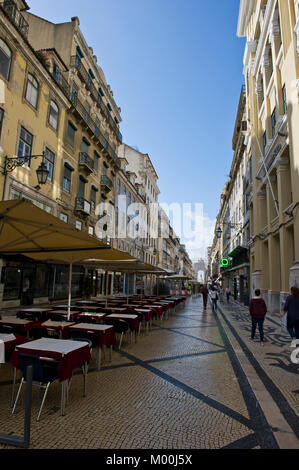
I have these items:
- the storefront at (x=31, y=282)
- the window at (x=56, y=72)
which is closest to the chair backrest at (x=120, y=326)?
the storefront at (x=31, y=282)

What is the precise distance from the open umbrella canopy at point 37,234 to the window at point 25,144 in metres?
8.83

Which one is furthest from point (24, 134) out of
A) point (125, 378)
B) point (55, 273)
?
point (125, 378)

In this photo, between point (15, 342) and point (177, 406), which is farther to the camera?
point (15, 342)

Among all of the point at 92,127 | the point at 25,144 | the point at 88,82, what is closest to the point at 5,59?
the point at 25,144

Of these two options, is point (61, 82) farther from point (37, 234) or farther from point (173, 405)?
point (173, 405)

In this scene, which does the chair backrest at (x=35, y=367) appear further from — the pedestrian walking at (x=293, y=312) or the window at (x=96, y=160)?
the window at (x=96, y=160)

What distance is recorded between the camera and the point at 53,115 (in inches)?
709

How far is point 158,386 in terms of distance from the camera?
4.94m

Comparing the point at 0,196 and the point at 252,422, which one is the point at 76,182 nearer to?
the point at 0,196

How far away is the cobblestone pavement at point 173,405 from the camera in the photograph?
3.26m

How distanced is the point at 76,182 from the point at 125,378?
59.3ft

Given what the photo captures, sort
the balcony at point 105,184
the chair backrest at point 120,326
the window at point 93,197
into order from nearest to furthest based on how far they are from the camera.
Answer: the chair backrest at point 120,326 < the window at point 93,197 < the balcony at point 105,184

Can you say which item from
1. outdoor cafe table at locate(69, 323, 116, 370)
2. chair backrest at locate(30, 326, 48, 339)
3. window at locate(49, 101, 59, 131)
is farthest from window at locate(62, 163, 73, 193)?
chair backrest at locate(30, 326, 48, 339)

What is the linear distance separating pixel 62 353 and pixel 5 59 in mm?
14663
